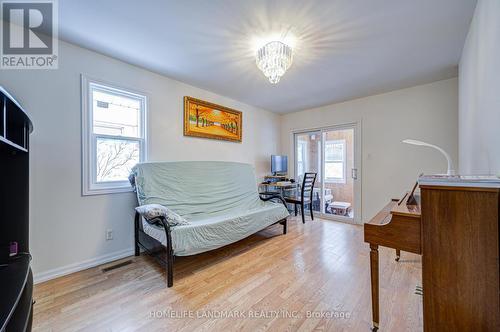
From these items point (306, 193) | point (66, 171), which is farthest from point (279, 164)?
point (66, 171)

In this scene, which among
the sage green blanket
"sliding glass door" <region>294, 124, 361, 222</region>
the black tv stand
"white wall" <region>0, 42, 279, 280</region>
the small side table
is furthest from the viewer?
the small side table

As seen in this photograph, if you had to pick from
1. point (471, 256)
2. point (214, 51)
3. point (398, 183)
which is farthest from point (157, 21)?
point (398, 183)

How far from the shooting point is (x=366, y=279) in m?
1.89

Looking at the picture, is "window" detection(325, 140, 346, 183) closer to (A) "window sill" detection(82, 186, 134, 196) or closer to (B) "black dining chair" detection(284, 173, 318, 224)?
(B) "black dining chair" detection(284, 173, 318, 224)

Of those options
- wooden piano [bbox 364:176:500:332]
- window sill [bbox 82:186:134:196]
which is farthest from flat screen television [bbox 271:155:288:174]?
wooden piano [bbox 364:176:500:332]

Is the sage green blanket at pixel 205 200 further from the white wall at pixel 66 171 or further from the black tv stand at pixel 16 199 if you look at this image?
the black tv stand at pixel 16 199

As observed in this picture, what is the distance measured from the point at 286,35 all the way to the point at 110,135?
225cm

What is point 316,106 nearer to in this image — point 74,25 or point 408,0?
point 408,0

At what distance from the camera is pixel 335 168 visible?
407 centimetres

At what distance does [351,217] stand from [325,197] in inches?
24.6

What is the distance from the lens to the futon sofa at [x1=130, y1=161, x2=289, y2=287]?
6.40ft

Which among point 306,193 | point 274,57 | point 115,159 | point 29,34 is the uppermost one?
point 29,34

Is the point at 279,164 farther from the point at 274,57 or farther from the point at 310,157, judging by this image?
the point at 274,57

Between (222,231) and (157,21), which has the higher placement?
(157,21)
